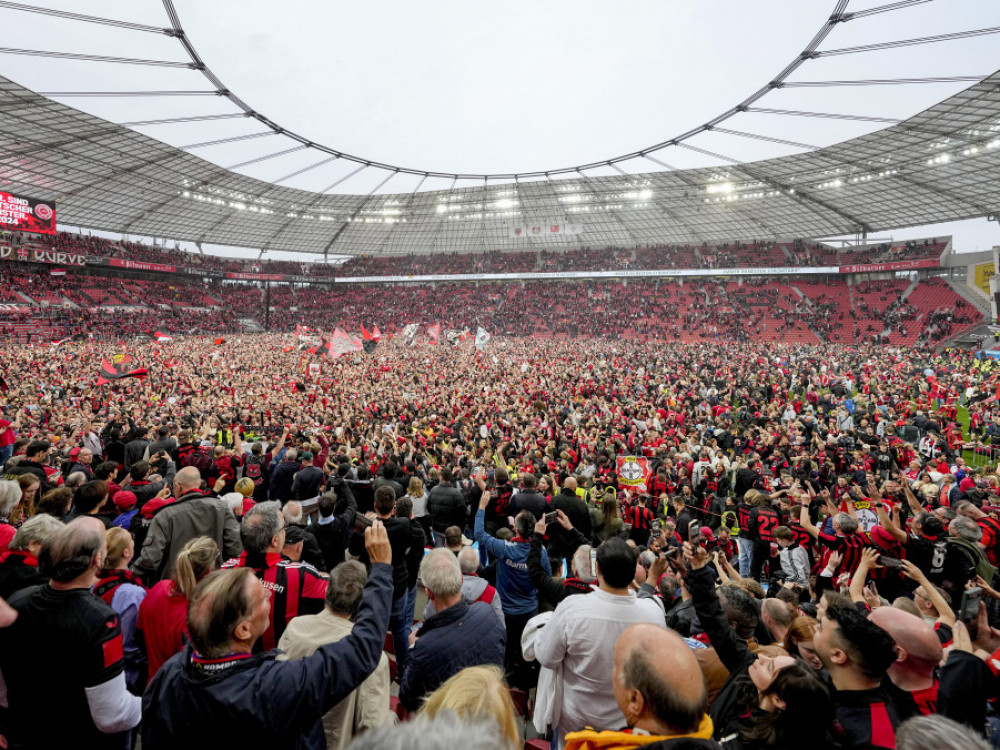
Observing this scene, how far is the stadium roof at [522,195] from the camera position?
78.5ft

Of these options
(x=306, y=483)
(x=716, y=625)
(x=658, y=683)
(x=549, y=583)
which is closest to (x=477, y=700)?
(x=658, y=683)

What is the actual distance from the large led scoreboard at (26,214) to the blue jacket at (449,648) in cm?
4191

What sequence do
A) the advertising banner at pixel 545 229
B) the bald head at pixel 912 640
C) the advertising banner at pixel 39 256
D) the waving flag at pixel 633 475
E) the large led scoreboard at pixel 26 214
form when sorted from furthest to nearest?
the advertising banner at pixel 545 229
the advertising banner at pixel 39 256
the large led scoreboard at pixel 26 214
the waving flag at pixel 633 475
the bald head at pixel 912 640

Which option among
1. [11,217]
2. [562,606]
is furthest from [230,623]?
[11,217]

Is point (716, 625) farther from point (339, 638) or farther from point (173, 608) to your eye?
point (173, 608)

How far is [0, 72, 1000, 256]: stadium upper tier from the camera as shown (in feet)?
78.6

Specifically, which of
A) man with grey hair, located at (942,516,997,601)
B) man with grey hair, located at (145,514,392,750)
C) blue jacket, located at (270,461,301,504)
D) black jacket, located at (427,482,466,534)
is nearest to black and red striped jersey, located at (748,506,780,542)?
man with grey hair, located at (942,516,997,601)

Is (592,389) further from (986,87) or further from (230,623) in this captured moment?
(986,87)

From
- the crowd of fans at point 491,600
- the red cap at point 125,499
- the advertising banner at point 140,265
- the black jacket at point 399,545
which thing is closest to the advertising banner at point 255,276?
the advertising banner at point 140,265

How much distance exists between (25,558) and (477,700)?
2996 mm

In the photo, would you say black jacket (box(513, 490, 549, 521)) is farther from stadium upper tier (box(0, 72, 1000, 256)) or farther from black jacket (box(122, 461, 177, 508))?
stadium upper tier (box(0, 72, 1000, 256))

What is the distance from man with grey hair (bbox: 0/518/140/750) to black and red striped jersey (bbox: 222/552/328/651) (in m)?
0.69

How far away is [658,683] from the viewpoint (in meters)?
1.49

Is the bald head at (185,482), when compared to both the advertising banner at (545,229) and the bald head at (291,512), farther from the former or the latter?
the advertising banner at (545,229)
